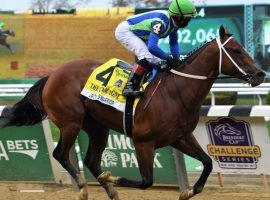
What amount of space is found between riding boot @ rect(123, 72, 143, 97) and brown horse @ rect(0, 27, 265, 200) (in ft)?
0.32

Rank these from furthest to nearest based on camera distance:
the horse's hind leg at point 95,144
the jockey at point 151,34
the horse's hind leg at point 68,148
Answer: the horse's hind leg at point 95,144 → the horse's hind leg at point 68,148 → the jockey at point 151,34

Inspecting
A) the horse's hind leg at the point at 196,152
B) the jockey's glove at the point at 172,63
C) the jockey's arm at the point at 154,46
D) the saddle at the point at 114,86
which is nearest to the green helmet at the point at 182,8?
the jockey's arm at the point at 154,46

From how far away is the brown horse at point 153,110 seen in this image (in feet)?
18.8

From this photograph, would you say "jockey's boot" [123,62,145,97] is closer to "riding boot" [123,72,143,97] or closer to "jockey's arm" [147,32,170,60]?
"riding boot" [123,72,143,97]

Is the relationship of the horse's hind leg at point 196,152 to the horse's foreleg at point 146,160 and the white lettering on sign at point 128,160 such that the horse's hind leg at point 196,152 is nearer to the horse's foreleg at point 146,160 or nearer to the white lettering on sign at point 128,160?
the horse's foreleg at point 146,160

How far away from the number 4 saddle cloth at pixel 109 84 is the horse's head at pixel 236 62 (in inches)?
30.4

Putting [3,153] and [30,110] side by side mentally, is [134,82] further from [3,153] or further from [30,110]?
[3,153]

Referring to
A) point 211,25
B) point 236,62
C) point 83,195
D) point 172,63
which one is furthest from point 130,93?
point 211,25

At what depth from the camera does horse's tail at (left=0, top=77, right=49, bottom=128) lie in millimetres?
6957

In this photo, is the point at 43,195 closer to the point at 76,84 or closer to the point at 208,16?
the point at 76,84

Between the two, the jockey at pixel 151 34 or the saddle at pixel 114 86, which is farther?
the saddle at pixel 114 86

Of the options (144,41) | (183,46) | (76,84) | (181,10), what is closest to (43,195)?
(76,84)

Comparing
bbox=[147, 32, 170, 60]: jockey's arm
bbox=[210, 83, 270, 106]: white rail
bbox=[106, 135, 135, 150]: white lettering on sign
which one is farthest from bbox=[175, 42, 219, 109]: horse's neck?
bbox=[210, 83, 270, 106]: white rail

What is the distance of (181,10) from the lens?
19.1 feet
